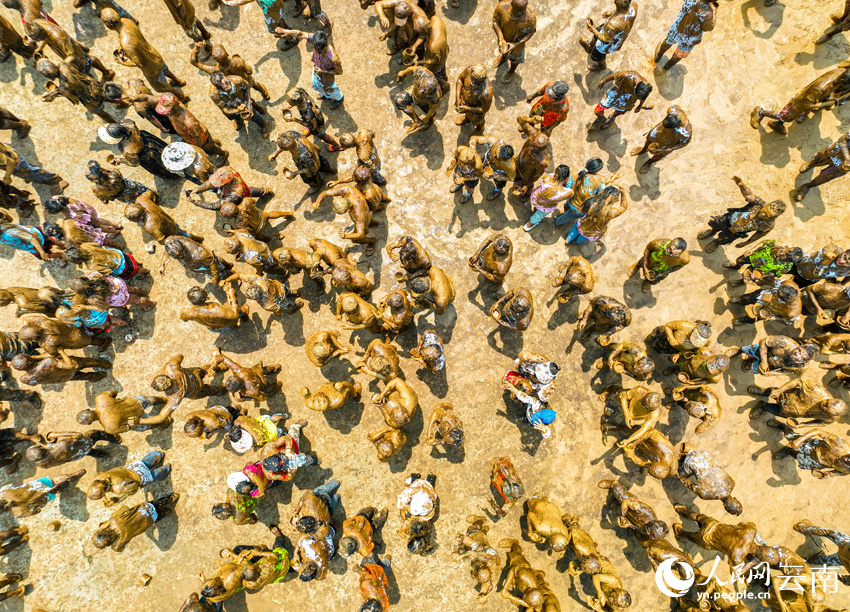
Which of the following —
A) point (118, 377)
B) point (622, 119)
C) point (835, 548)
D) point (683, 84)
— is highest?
point (683, 84)

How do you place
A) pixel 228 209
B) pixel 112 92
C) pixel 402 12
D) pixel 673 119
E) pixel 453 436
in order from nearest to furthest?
pixel 453 436
pixel 673 119
pixel 228 209
pixel 402 12
pixel 112 92

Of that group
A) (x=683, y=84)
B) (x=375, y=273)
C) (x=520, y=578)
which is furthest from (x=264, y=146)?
(x=520, y=578)

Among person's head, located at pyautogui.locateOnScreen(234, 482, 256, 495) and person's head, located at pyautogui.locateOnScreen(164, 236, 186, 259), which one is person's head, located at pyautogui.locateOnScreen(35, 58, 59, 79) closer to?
person's head, located at pyautogui.locateOnScreen(164, 236, 186, 259)

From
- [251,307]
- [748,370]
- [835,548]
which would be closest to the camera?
[835,548]

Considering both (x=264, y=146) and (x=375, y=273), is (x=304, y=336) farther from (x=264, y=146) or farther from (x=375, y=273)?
(x=264, y=146)

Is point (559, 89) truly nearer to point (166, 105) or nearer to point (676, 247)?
point (676, 247)

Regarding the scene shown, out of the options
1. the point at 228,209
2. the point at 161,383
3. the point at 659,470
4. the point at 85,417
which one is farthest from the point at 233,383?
the point at 659,470
